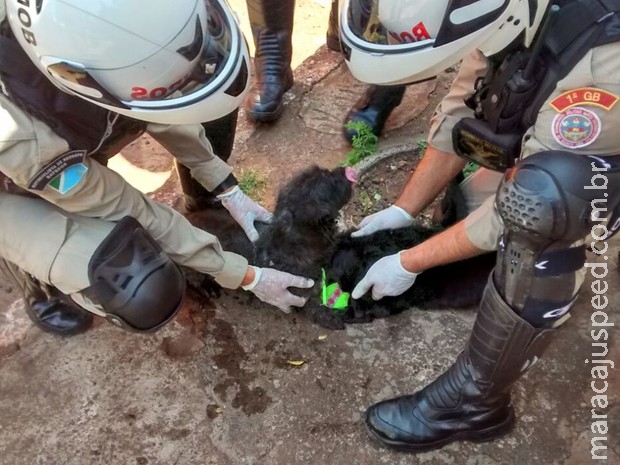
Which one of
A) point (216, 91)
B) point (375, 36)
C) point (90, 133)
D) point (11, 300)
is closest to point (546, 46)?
point (375, 36)

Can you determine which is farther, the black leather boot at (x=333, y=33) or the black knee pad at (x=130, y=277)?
the black leather boot at (x=333, y=33)

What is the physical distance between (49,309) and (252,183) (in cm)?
116

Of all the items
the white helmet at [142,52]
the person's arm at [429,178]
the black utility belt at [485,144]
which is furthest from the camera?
the person's arm at [429,178]

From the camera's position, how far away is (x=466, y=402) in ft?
7.07

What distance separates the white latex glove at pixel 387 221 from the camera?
2.76 metres

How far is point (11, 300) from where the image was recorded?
279 centimetres

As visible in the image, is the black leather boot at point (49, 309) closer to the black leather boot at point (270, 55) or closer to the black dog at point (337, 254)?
the black dog at point (337, 254)

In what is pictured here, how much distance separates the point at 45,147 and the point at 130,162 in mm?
1571

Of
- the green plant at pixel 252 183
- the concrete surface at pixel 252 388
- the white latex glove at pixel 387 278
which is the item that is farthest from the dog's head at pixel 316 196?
the green plant at pixel 252 183

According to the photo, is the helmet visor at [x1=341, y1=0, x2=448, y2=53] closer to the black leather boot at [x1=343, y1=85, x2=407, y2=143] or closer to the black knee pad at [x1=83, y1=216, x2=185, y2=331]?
the black knee pad at [x1=83, y1=216, x2=185, y2=331]

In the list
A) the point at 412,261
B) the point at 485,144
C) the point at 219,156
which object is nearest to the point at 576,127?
the point at 485,144

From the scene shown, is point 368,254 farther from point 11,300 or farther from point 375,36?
point 11,300

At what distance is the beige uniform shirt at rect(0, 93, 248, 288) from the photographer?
6.35 feet

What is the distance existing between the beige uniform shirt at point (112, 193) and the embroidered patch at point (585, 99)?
126 centimetres
